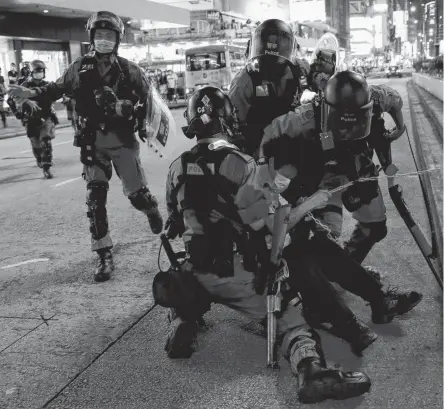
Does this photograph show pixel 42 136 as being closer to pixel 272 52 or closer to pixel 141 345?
pixel 272 52

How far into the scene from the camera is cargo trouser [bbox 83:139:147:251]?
5.06m

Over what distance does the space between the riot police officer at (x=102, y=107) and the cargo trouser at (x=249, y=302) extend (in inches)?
72.2

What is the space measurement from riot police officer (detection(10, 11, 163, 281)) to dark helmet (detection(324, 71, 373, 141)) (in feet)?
6.10

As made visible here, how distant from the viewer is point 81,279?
16.3 feet

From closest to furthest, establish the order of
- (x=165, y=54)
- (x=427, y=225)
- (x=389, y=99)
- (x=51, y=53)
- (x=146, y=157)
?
(x=389, y=99) → (x=427, y=225) → (x=146, y=157) → (x=51, y=53) → (x=165, y=54)

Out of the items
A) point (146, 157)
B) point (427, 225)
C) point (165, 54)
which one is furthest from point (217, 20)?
point (427, 225)

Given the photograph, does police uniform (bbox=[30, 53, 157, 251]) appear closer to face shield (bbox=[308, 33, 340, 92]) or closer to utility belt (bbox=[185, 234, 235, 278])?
face shield (bbox=[308, 33, 340, 92])

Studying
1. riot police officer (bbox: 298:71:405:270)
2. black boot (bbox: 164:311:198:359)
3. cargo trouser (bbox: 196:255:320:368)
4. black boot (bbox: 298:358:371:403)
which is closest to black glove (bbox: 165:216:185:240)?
cargo trouser (bbox: 196:255:320:368)

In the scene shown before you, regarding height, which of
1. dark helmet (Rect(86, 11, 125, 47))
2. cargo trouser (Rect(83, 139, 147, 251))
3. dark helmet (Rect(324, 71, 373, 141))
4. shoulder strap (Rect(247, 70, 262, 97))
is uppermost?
dark helmet (Rect(86, 11, 125, 47))

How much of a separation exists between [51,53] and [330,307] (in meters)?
30.2

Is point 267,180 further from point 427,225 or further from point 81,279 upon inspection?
point 427,225

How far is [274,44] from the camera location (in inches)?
182

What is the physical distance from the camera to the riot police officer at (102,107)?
4926 millimetres

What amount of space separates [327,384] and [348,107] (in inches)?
61.2
